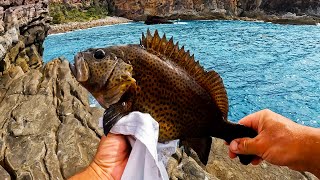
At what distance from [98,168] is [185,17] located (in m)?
48.7

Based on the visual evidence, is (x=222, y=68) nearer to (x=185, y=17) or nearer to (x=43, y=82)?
(x=43, y=82)

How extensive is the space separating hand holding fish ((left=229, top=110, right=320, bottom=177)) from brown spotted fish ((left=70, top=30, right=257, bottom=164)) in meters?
0.08

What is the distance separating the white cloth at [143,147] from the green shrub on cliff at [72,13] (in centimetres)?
4116

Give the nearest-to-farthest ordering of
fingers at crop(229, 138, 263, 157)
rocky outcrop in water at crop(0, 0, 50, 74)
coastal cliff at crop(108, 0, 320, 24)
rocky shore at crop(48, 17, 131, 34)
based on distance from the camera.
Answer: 1. fingers at crop(229, 138, 263, 157)
2. rocky outcrop in water at crop(0, 0, 50, 74)
3. rocky shore at crop(48, 17, 131, 34)
4. coastal cliff at crop(108, 0, 320, 24)

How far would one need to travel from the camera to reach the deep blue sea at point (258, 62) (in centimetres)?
1450

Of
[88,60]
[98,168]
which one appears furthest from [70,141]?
[88,60]

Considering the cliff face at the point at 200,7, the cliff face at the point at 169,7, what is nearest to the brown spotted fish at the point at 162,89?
the cliff face at the point at 200,7

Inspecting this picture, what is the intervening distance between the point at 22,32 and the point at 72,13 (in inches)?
1255

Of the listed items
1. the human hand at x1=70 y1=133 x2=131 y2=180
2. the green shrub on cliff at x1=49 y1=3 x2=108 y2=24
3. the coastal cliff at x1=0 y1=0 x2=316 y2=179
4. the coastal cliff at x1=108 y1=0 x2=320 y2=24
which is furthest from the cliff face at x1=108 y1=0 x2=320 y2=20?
the human hand at x1=70 y1=133 x2=131 y2=180

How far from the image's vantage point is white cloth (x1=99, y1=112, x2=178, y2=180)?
6.32ft

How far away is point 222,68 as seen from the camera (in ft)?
65.6

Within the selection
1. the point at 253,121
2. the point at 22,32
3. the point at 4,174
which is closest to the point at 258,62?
the point at 22,32

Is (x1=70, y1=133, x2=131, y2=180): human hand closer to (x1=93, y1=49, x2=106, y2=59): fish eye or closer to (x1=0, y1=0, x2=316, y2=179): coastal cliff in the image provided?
(x1=93, y1=49, x2=106, y2=59): fish eye

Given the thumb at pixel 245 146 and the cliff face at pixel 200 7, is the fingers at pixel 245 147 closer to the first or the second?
the thumb at pixel 245 146
